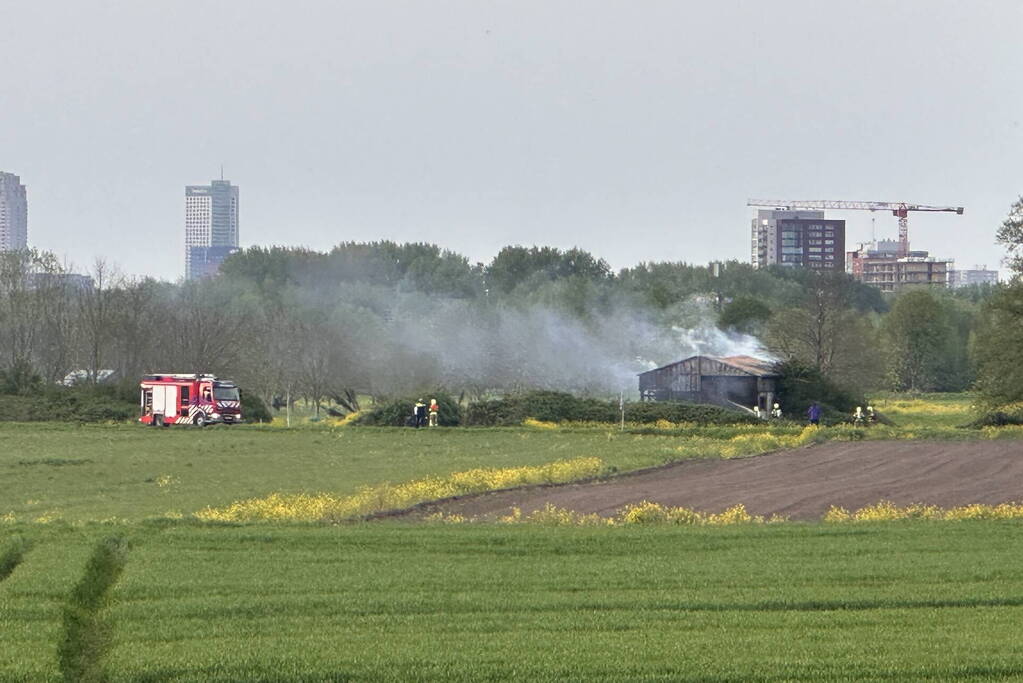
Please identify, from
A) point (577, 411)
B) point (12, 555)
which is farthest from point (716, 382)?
point (12, 555)

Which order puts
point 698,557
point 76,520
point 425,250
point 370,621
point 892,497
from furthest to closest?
point 425,250, point 892,497, point 76,520, point 698,557, point 370,621

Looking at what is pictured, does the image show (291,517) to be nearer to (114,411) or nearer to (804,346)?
(114,411)

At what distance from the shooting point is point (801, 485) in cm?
3825

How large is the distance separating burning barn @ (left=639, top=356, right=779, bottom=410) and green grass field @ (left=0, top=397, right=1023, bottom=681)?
2052 inches

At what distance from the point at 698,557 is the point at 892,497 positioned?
41.4 feet

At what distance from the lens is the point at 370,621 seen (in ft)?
59.4

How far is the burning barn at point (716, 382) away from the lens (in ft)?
272

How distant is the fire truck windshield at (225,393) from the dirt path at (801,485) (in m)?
33.8

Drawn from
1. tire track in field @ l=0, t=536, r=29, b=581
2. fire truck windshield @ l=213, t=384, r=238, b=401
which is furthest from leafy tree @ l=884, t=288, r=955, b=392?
tire track in field @ l=0, t=536, r=29, b=581

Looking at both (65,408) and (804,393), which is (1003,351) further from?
(65,408)

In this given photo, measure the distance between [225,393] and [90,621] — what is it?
58517 mm

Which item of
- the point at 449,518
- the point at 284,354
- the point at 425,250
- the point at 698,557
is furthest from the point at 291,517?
the point at 425,250

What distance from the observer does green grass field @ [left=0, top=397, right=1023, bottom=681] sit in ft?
50.8

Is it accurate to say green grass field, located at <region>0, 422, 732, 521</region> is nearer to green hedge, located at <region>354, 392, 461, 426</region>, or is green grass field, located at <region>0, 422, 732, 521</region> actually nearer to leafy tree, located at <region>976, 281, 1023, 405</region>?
green hedge, located at <region>354, 392, 461, 426</region>
